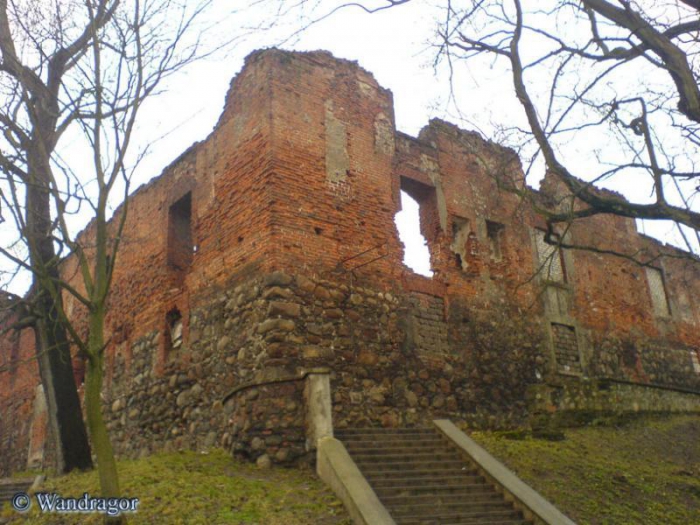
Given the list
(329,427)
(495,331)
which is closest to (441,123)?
(495,331)

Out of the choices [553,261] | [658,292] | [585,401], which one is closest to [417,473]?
[585,401]

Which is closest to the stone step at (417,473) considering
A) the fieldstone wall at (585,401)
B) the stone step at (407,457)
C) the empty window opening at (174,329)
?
the stone step at (407,457)

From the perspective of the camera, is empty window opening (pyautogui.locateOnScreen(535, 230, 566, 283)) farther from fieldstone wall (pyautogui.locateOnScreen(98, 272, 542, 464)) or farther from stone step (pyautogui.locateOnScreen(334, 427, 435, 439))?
stone step (pyautogui.locateOnScreen(334, 427, 435, 439))

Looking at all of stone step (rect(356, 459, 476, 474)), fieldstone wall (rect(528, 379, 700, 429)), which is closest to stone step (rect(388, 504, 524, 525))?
stone step (rect(356, 459, 476, 474))

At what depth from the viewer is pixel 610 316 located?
17828mm

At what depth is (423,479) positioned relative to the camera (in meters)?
9.12

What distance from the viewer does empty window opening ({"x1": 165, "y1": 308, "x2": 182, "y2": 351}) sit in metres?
13.8

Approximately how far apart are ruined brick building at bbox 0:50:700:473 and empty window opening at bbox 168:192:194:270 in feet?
0.18

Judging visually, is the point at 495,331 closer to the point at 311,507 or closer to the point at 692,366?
the point at 311,507

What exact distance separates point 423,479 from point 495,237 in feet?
26.2

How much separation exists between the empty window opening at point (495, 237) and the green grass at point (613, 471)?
13.9ft

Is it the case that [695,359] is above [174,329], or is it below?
below

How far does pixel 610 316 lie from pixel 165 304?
11.0m

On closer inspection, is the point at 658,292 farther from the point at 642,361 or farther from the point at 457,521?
the point at 457,521
